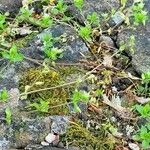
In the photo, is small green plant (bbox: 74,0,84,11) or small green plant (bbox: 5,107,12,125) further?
small green plant (bbox: 74,0,84,11)

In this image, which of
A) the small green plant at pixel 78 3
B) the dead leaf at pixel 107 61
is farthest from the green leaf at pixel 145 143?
the small green plant at pixel 78 3

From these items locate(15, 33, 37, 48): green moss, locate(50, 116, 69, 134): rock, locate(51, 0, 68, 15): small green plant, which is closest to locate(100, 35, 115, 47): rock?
locate(51, 0, 68, 15): small green plant

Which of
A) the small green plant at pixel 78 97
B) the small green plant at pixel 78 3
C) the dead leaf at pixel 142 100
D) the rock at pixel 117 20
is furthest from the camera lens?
the rock at pixel 117 20

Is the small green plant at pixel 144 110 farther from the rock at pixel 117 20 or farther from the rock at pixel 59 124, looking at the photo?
the rock at pixel 117 20

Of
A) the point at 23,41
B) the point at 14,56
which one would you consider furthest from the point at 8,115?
the point at 23,41

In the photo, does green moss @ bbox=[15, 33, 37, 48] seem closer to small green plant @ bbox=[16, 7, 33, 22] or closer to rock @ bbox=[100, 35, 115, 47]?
small green plant @ bbox=[16, 7, 33, 22]

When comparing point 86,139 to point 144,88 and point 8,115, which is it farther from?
point 144,88

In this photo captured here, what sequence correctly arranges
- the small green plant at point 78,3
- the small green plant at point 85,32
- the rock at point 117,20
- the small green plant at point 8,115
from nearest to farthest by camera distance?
the small green plant at point 8,115 → the small green plant at point 85,32 → the small green plant at point 78,3 → the rock at point 117,20
